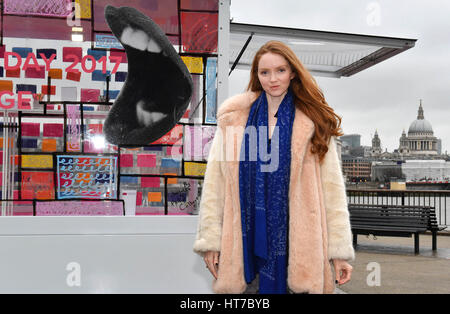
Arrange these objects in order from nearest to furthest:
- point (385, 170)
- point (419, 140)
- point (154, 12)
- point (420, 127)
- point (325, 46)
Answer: point (154, 12), point (325, 46), point (385, 170), point (419, 140), point (420, 127)

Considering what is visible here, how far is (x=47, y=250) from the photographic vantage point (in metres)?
3.36

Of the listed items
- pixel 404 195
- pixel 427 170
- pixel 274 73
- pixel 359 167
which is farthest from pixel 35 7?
pixel 427 170

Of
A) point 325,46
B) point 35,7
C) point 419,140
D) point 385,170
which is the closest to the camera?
point 35,7

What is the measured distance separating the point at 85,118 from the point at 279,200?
6.57ft

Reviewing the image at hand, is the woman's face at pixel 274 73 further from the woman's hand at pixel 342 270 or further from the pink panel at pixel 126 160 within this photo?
the pink panel at pixel 126 160

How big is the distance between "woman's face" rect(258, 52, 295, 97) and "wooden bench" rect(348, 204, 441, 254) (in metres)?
5.91

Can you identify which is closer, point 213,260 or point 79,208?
point 213,260

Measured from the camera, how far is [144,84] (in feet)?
11.4

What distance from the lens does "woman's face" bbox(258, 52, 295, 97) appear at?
6.79 ft

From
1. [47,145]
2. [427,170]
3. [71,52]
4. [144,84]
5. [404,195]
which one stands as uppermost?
[71,52]

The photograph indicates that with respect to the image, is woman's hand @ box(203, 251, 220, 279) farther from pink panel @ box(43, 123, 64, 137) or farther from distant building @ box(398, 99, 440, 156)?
distant building @ box(398, 99, 440, 156)

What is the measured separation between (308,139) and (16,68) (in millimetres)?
2435

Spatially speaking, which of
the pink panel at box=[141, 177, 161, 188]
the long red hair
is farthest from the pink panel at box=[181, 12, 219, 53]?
the long red hair

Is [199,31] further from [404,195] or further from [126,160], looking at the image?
[404,195]
